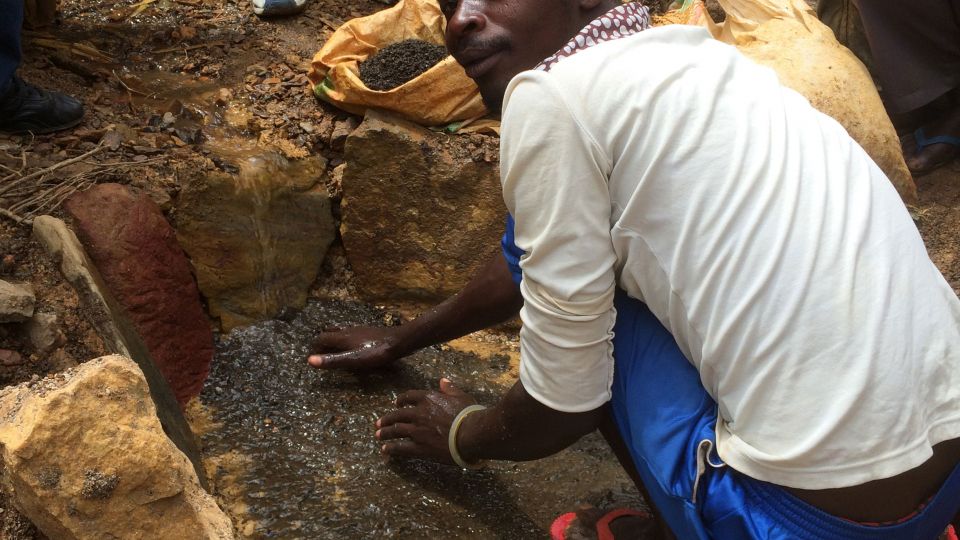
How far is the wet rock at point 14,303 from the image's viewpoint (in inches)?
82.8

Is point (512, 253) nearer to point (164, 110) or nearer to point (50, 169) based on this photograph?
point (50, 169)

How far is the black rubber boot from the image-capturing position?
9.36ft

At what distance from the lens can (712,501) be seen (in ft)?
4.93

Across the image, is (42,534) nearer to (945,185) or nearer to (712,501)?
(712,501)

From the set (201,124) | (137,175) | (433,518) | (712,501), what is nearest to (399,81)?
(201,124)

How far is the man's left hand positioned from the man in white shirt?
0.66 meters

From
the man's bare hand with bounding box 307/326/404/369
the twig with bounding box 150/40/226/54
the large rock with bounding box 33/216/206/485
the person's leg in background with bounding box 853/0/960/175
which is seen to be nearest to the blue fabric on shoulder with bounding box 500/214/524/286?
the man's bare hand with bounding box 307/326/404/369

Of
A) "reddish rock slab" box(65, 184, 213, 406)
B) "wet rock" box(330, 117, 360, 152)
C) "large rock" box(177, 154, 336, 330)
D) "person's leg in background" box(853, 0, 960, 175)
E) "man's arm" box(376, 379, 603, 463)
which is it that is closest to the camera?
"man's arm" box(376, 379, 603, 463)

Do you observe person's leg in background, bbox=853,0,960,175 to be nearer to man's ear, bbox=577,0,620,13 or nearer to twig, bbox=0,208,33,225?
man's ear, bbox=577,0,620,13

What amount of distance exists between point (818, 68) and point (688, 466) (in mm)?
2175

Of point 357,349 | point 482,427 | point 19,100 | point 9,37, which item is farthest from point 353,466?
point 9,37

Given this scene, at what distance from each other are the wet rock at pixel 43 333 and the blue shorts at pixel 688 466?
49.2 inches

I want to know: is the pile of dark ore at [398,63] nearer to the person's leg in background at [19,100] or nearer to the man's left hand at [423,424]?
the person's leg in background at [19,100]

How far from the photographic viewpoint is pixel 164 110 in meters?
3.19
